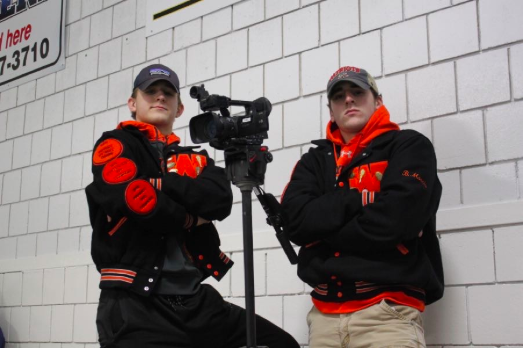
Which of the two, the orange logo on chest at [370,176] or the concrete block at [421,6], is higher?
the concrete block at [421,6]

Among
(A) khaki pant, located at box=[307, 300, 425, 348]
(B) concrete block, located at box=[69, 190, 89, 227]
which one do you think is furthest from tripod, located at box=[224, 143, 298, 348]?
(B) concrete block, located at box=[69, 190, 89, 227]

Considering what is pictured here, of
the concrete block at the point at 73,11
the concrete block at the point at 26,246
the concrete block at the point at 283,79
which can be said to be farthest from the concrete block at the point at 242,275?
the concrete block at the point at 73,11

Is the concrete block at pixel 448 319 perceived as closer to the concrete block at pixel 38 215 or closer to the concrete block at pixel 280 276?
the concrete block at pixel 280 276

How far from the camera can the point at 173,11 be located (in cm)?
377

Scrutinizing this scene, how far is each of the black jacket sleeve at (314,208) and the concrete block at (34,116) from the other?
2.63m

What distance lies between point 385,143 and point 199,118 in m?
0.60

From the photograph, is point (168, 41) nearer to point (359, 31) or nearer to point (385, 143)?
point (359, 31)

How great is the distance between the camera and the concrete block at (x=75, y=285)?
3.93 m

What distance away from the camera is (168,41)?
12.4 feet

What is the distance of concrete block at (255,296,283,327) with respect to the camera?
Answer: 9.91 feet

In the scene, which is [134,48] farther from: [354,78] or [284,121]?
[354,78]

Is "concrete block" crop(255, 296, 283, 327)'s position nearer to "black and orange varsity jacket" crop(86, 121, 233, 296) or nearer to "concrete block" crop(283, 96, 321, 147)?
"concrete block" crop(283, 96, 321, 147)

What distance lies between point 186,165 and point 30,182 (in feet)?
8.00

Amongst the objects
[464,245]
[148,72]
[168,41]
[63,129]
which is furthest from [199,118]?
[63,129]
